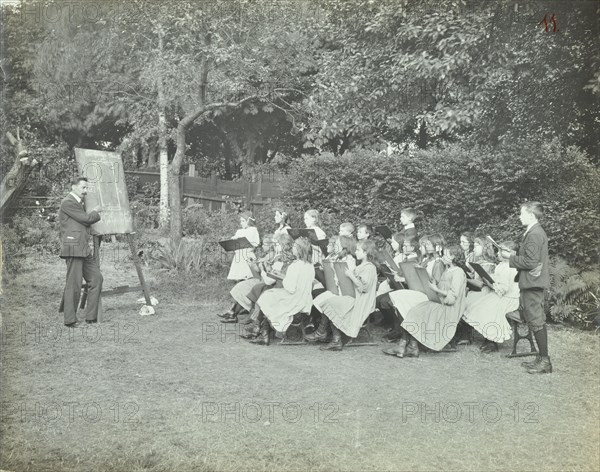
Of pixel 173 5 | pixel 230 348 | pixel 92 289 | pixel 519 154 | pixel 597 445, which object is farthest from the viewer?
pixel 173 5

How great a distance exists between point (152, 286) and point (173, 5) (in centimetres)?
586

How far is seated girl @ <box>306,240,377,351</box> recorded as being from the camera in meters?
7.12

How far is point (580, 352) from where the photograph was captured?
24.1 feet

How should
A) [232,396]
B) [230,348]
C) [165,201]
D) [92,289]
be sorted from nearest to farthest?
[232,396], [230,348], [92,289], [165,201]

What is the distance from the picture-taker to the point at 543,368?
627 cm

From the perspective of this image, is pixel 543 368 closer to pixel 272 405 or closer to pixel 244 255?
pixel 272 405

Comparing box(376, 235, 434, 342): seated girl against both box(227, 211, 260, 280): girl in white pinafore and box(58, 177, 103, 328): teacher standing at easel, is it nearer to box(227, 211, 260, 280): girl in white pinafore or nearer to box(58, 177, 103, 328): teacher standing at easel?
box(227, 211, 260, 280): girl in white pinafore

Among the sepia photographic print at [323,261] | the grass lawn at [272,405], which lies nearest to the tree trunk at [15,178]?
the sepia photographic print at [323,261]

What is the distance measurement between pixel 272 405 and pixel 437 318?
2661 mm

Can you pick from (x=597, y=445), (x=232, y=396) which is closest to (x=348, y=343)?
(x=232, y=396)

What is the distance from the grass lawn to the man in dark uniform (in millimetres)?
349

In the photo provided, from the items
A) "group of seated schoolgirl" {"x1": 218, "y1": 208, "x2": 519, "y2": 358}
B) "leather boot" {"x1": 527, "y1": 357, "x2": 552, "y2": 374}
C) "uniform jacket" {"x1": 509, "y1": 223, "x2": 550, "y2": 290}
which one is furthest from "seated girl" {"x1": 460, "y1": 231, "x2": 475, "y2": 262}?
"leather boot" {"x1": 527, "y1": 357, "x2": 552, "y2": 374}

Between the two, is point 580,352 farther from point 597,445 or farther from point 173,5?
point 173,5

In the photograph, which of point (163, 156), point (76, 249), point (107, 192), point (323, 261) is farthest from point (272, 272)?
point (163, 156)
